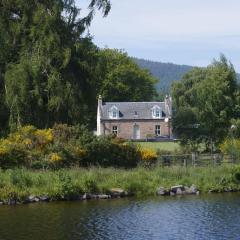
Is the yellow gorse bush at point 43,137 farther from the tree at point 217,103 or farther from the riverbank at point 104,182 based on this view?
the tree at point 217,103

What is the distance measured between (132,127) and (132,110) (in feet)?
7.92

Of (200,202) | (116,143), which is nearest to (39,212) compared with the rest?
(200,202)

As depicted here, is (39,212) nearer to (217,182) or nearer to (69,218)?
(69,218)

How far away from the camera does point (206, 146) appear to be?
59.7 meters

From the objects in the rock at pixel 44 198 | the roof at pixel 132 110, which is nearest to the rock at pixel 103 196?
the rock at pixel 44 198

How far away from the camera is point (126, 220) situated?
27406 mm

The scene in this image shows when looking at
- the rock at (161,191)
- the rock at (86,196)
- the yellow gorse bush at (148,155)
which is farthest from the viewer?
the yellow gorse bush at (148,155)

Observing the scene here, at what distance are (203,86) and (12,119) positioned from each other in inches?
785

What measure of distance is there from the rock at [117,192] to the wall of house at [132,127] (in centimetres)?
5359

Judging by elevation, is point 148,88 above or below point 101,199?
above

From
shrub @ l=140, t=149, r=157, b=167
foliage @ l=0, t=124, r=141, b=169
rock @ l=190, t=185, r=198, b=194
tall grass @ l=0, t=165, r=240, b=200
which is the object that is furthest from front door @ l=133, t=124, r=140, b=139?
rock @ l=190, t=185, r=198, b=194

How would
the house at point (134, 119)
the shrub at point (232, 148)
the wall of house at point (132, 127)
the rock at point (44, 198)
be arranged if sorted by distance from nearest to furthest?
the rock at point (44, 198), the shrub at point (232, 148), the wall of house at point (132, 127), the house at point (134, 119)

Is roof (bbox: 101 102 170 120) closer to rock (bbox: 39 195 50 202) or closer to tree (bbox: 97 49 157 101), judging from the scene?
tree (bbox: 97 49 157 101)

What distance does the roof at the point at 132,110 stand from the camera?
9119 centimetres
